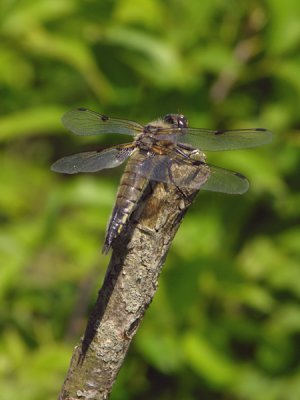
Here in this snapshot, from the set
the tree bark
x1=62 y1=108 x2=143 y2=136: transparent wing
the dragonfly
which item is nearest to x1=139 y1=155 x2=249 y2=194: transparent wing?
the dragonfly

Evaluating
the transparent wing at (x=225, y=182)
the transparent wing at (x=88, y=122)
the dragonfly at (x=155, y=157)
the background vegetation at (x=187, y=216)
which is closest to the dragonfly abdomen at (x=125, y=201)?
the dragonfly at (x=155, y=157)

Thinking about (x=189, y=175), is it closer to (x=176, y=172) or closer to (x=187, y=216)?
(x=176, y=172)

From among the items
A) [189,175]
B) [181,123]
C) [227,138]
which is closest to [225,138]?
[227,138]

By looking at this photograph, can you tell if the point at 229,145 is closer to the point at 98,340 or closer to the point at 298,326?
the point at 98,340

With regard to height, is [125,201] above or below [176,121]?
below

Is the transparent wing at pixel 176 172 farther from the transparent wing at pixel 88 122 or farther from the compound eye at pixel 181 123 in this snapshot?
the transparent wing at pixel 88 122

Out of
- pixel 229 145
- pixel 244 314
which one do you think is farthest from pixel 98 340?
pixel 244 314
